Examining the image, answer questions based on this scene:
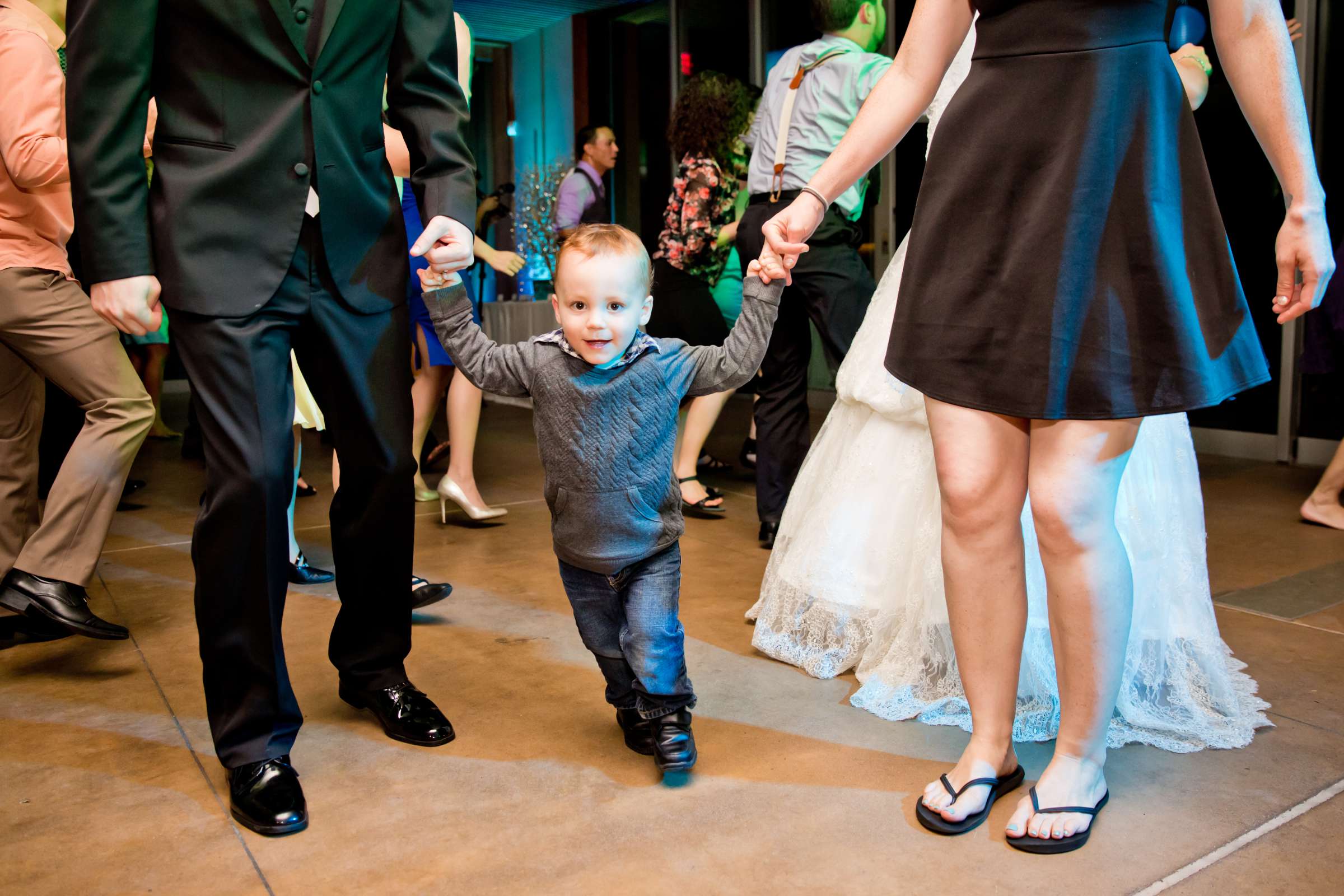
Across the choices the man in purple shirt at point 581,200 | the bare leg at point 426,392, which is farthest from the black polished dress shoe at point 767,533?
the man in purple shirt at point 581,200

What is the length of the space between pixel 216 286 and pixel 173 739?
97 cm

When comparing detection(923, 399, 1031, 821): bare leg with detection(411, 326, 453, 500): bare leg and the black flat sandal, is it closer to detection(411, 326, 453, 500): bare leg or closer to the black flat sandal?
the black flat sandal

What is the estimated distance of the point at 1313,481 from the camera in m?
4.92

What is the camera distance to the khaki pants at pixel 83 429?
2.69 m

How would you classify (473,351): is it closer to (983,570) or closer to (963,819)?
(983,570)

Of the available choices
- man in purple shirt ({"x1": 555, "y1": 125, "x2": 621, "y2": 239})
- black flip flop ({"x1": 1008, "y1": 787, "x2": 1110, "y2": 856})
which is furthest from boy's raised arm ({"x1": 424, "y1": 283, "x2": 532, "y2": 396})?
man in purple shirt ({"x1": 555, "y1": 125, "x2": 621, "y2": 239})

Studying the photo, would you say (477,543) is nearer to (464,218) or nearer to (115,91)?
(464,218)

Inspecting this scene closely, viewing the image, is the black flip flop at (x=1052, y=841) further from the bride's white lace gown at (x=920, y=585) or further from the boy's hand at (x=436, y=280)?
the boy's hand at (x=436, y=280)

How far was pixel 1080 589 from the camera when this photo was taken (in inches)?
65.5

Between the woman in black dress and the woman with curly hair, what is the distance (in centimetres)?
252

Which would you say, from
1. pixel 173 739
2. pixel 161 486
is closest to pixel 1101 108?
pixel 173 739

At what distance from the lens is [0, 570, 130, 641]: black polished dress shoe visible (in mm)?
2613

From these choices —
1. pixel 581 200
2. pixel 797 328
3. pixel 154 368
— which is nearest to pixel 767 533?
pixel 797 328

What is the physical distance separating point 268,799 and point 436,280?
902 millimetres
